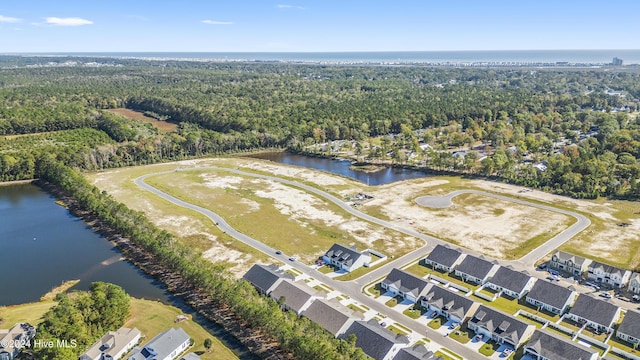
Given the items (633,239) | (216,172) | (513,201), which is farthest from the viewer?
(216,172)

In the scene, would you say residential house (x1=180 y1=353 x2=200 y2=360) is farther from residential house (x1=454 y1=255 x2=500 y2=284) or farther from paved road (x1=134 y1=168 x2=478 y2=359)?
residential house (x1=454 y1=255 x2=500 y2=284)

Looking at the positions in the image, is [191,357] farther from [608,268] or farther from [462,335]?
[608,268]

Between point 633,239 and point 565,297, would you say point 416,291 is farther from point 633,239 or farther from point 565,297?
point 633,239

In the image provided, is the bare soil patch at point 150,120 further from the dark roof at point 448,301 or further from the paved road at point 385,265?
the dark roof at point 448,301

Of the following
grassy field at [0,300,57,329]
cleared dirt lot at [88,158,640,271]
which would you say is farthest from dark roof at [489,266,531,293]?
grassy field at [0,300,57,329]

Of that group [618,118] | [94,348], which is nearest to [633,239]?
[94,348]

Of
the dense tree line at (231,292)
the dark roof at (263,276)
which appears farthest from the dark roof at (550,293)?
the dark roof at (263,276)
